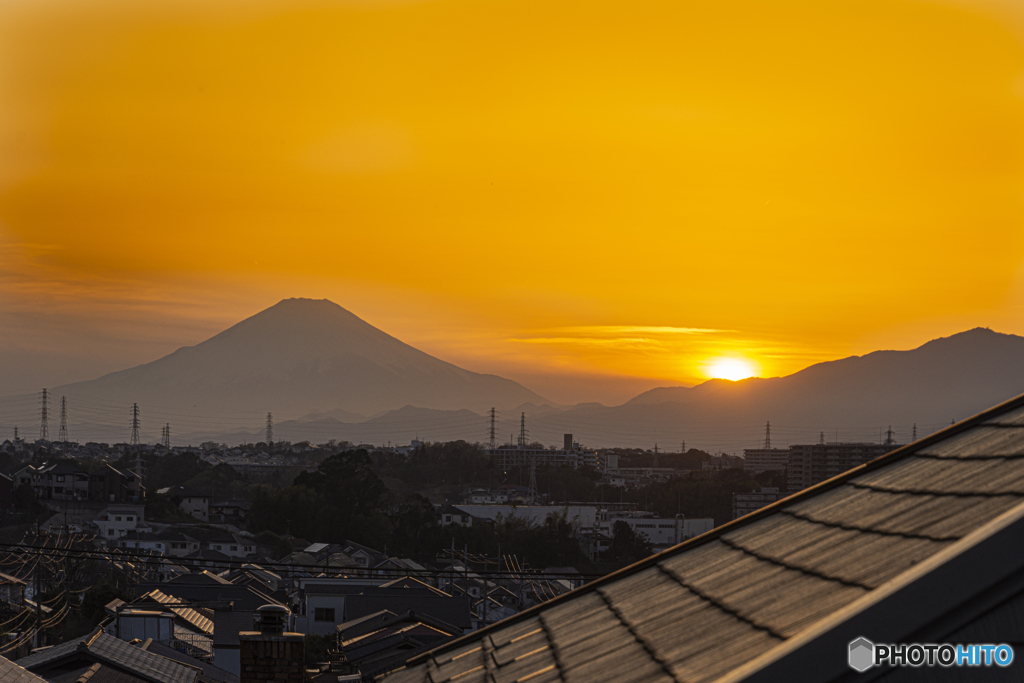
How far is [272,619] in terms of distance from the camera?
6059 millimetres

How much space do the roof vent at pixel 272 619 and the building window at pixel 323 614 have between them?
29.3 m

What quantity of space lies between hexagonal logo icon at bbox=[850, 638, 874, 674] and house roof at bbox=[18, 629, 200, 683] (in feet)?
46.8

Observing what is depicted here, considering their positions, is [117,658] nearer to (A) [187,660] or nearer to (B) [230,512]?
(A) [187,660]

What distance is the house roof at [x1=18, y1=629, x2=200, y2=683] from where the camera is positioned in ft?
43.4

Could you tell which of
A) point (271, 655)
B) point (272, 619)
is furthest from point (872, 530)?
point (272, 619)

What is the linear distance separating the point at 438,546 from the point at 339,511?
977 cm

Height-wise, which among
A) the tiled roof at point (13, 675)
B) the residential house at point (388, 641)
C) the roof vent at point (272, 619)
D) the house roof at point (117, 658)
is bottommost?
the residential house at point (388, 641)

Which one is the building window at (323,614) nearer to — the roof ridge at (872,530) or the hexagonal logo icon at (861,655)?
the roof ridge at (872,530)

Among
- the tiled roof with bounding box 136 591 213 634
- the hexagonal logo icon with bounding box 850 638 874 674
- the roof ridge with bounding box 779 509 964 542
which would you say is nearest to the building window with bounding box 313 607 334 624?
the tiled roof with bounding box 136 591 213 634

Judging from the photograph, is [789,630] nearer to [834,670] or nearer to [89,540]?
[834,670]

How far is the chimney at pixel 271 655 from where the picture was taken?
576cm

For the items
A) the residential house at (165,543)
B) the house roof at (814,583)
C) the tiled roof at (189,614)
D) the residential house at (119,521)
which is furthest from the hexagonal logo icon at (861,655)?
the residential house at (119,521)

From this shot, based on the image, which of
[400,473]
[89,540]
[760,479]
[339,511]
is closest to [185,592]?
[89,540]

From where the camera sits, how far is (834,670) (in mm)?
1586
